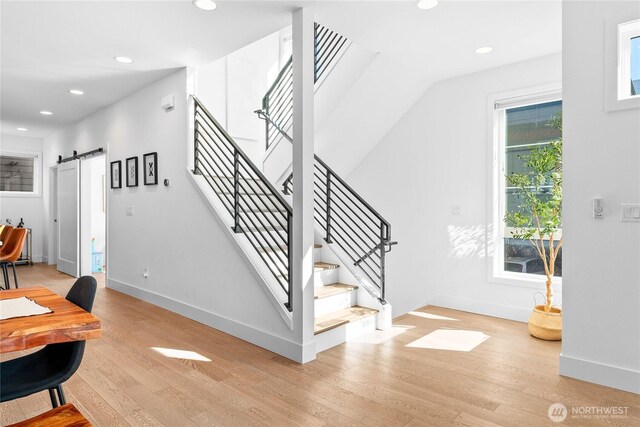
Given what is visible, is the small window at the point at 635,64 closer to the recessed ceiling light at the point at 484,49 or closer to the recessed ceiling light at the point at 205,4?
the recessed ceiling light at the point at 484,49

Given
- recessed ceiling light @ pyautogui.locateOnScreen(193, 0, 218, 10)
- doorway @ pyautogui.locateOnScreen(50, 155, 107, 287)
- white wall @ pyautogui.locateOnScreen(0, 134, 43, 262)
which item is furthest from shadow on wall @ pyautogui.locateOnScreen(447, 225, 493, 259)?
A: white wall @ pyautogui.locateOnScreen(0, 134, 43, 262)

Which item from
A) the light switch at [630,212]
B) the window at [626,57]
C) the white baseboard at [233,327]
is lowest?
the white baseboard at [233,327]

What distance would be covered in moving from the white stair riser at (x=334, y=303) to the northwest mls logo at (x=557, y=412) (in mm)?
1921

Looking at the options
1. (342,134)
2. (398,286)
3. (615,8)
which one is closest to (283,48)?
(342,134)

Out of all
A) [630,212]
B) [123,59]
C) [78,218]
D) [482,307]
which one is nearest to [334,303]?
[482,307]

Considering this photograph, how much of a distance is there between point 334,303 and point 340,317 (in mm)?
198

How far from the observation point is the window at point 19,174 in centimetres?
800

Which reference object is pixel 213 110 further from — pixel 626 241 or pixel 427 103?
pixel 626 241

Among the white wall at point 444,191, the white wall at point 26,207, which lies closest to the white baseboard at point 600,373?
the white wall at point 444,191

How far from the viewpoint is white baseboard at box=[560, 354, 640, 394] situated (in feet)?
8.23

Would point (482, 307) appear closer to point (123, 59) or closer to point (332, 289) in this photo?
point (332, 289)

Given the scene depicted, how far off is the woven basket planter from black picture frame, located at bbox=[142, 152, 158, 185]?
14.4ft

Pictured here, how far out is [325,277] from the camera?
4098 mm

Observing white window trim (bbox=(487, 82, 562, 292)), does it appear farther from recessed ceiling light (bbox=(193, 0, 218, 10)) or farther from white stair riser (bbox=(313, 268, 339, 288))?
recessed ceiling light (bbox=(193, 0, 218, 10))
